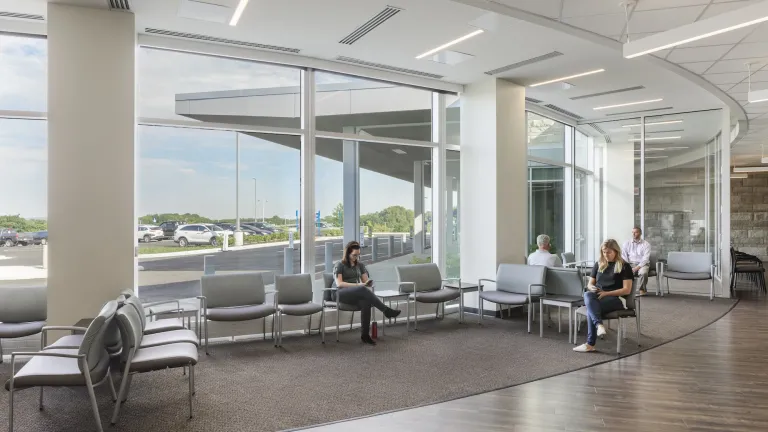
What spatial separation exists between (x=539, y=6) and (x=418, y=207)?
406 centimetres

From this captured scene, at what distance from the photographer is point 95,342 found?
3.50 metres

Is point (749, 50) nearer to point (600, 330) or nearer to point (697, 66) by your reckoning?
point (697, 66)

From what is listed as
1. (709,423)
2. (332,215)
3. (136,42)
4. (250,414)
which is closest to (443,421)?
(250,414)

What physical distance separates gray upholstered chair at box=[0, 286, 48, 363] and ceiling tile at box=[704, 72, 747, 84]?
9.05 meters

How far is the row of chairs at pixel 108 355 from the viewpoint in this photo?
340cm

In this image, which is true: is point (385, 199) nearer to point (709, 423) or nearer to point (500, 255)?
point (500, 255)

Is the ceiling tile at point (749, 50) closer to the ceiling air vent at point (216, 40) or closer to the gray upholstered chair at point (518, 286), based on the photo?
the gray upholstered chair at point (518, 286)

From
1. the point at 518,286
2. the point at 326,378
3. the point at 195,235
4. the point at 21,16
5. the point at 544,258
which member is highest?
the point at 21,16

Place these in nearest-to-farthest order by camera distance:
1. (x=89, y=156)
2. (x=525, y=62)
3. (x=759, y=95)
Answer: (x=89, y=156) → (x=759, y=95) → (x=525, y=62)

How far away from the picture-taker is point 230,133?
6699 mm

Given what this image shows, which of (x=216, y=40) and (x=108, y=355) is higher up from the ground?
(x=216, y=40)

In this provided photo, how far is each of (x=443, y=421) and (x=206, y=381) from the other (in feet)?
7.52

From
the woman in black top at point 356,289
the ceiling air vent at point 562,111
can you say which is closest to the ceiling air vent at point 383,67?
the woman in black top at point 356,289

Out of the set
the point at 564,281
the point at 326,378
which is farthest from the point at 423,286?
the point at 326,378
